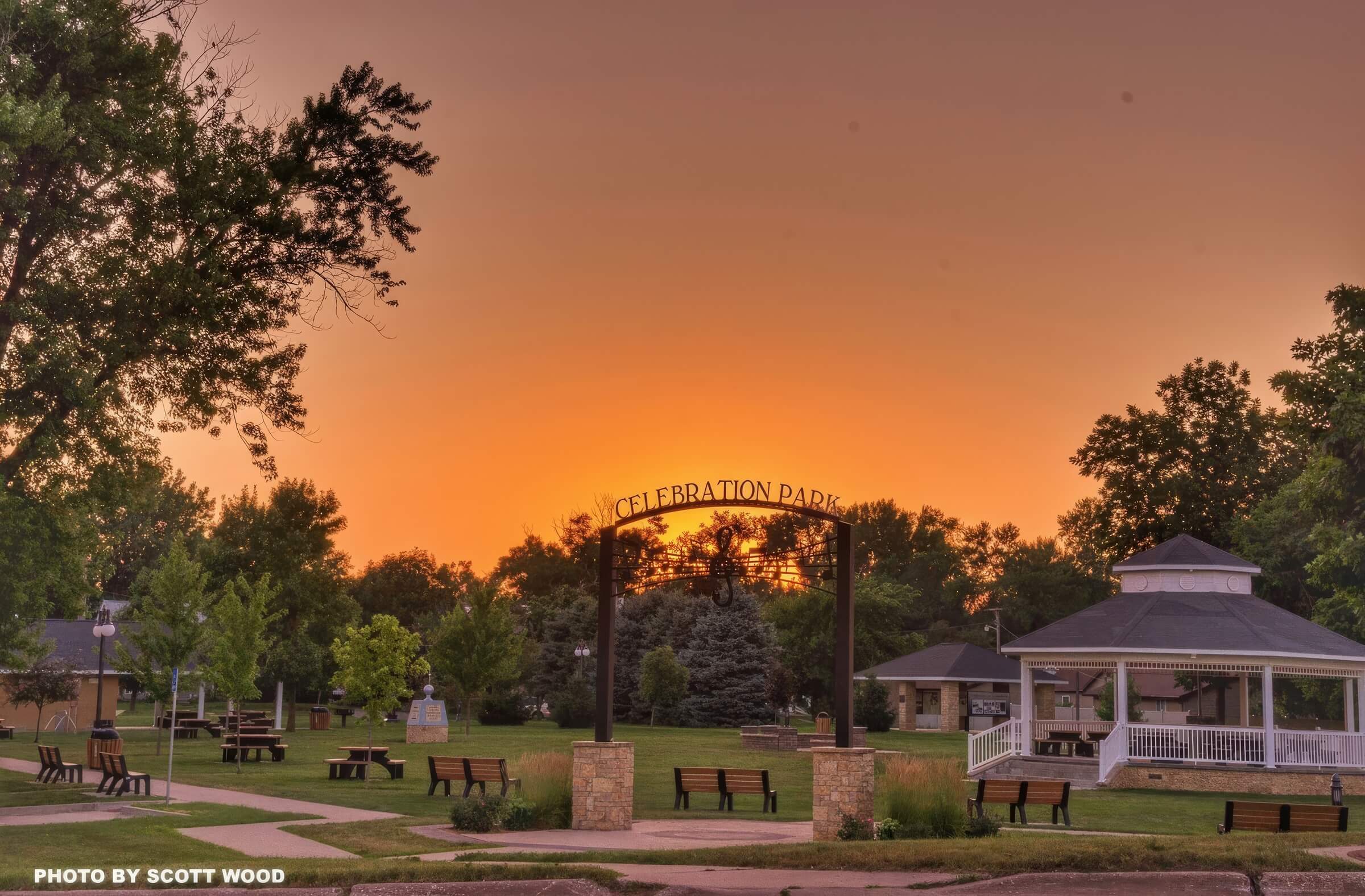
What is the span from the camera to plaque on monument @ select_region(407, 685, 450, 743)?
4353 cm

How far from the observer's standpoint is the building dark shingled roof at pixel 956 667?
6334cm

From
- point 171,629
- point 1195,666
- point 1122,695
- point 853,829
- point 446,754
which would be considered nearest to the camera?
point 853,829

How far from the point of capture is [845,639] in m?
18.6

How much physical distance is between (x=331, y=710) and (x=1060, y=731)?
39.2 m

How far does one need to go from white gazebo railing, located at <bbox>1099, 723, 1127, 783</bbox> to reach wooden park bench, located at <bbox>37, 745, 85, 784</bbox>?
23.0 metres

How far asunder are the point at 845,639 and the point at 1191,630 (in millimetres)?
18609

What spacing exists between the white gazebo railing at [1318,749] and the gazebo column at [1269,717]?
0.72 ft

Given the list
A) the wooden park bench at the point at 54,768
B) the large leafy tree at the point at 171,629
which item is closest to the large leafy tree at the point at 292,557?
the large leafy tree at the point at 171,629

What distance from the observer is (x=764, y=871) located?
1295 cm

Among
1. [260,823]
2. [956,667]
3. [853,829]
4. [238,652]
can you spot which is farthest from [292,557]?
[853,829]

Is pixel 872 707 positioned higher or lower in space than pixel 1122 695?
lower

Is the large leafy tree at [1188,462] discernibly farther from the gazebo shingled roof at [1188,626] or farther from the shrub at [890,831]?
the shrub at [890,831]

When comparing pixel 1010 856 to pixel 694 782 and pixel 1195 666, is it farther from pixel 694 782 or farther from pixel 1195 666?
pixel 1195 666

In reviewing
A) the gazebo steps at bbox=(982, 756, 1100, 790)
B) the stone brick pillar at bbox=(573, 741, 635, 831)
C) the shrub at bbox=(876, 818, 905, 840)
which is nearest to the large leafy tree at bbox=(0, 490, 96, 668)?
the stone brick pillar at bbox=(573, 741, 635, 831)
